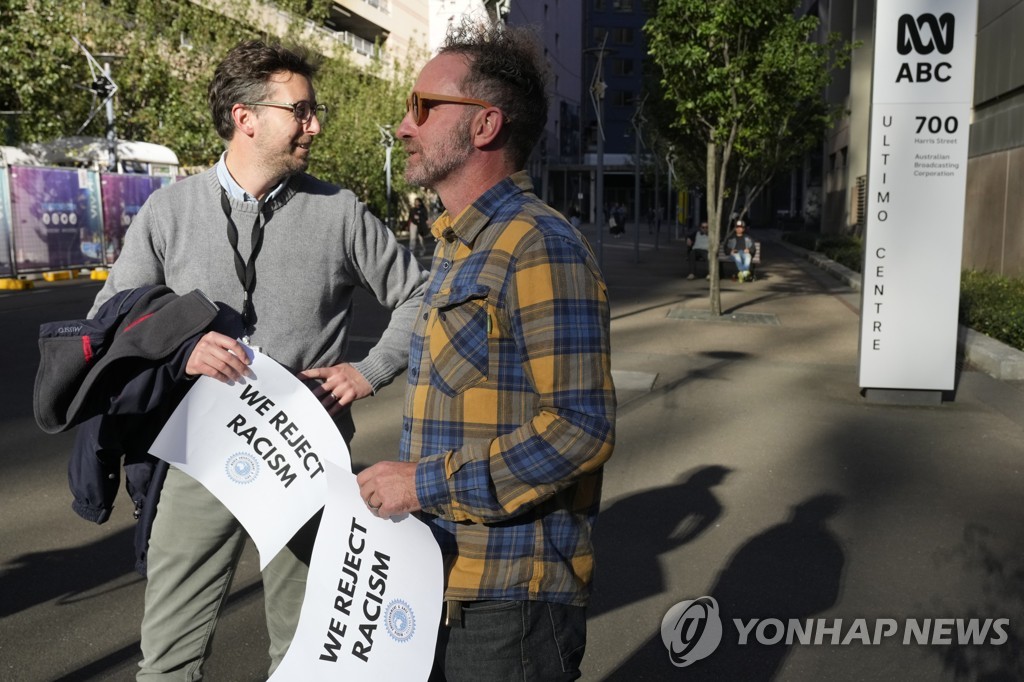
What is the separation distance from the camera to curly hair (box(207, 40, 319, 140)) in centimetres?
278

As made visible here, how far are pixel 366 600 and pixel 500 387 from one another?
1.52ft

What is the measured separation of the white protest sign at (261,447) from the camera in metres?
2.15

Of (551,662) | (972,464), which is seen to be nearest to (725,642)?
(551,662)

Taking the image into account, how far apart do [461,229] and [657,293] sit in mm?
17832

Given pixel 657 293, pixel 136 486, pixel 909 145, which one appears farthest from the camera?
pixel 657 293

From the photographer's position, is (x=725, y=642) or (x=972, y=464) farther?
(x=972, y=464)

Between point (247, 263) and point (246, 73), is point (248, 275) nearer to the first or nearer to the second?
point (247, 263)

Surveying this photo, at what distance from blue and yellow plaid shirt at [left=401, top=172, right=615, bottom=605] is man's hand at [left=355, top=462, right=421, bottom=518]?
0.08 feet

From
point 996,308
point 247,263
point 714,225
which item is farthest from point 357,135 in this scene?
point 247,263

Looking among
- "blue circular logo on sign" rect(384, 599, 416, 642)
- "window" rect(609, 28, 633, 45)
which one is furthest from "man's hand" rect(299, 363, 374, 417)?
"window" rect(609, 28, 633, 45)

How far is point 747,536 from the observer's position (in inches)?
209

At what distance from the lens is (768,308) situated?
16953 millimetres

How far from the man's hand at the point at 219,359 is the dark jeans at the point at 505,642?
30.7 inches

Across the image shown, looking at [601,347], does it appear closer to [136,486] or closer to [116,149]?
[136,486]
